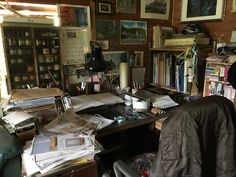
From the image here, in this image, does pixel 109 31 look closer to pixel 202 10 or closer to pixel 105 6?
pixel 105 6

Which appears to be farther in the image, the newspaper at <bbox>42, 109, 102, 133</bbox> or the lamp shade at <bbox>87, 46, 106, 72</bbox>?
the lamp shade at <bbox>87, 46, 106, 72</bbox>

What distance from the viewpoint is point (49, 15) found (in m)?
1.69

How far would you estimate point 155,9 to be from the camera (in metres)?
2.17

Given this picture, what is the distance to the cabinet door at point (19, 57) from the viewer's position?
1492 mm

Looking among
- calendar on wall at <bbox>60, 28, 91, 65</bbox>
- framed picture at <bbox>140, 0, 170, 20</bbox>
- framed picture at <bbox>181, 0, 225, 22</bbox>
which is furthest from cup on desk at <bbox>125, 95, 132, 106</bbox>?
framed picture at <bbox>181, 0, 225, 22</bbox>

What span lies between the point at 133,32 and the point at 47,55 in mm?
879

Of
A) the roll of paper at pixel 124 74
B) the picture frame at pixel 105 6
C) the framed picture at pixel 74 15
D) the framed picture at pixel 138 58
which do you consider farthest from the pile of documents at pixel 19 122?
the framed picture at pixel 138 58

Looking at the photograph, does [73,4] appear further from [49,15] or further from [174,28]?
[174,28]

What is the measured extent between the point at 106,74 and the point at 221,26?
3.72 feet

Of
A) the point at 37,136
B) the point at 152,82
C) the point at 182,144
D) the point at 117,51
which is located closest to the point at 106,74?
the point at 117,51

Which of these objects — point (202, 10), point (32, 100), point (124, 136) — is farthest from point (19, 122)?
point (202, 10)

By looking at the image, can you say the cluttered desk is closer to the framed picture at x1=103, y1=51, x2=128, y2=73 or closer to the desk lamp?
the desk lamp

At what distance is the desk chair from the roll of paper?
3.37 feet

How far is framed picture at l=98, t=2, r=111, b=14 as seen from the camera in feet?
6.06
